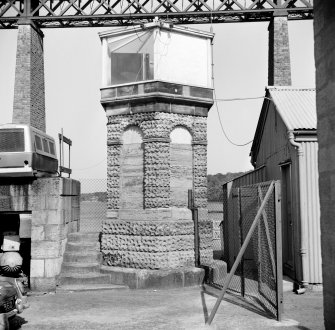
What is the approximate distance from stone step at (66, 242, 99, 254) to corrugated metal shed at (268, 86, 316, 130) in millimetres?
6256

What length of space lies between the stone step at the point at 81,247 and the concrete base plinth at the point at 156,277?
98 centimetres

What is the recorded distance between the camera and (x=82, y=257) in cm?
1189

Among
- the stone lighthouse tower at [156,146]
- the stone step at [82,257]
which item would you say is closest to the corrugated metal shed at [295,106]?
the stone lighthouse tower at [156,146]

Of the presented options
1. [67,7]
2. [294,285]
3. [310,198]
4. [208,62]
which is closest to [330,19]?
[310,198]

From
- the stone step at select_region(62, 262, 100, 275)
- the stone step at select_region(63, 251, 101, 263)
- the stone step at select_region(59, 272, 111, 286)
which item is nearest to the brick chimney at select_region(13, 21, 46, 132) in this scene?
the stone step at select_region(63, 251, 101, 263)

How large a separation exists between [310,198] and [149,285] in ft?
14.9

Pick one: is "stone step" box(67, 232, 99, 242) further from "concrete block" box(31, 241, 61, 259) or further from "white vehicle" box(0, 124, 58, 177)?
"white vehicle" box(0, 124, 58, 177)

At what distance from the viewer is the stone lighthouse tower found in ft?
38.3

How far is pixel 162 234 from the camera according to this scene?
11438 mm

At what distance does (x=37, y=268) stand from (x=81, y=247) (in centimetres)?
146

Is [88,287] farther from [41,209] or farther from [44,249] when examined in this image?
[41,209]

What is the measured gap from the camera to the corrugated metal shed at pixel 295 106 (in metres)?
10.9

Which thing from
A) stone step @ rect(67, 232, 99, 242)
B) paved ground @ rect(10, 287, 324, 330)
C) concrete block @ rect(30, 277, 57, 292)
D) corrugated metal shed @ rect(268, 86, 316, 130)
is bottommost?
paved ground @ rect(10, 287, 324, 330)

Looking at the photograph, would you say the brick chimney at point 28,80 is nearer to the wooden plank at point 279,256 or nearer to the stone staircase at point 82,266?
the stone staircase at point 82,266
